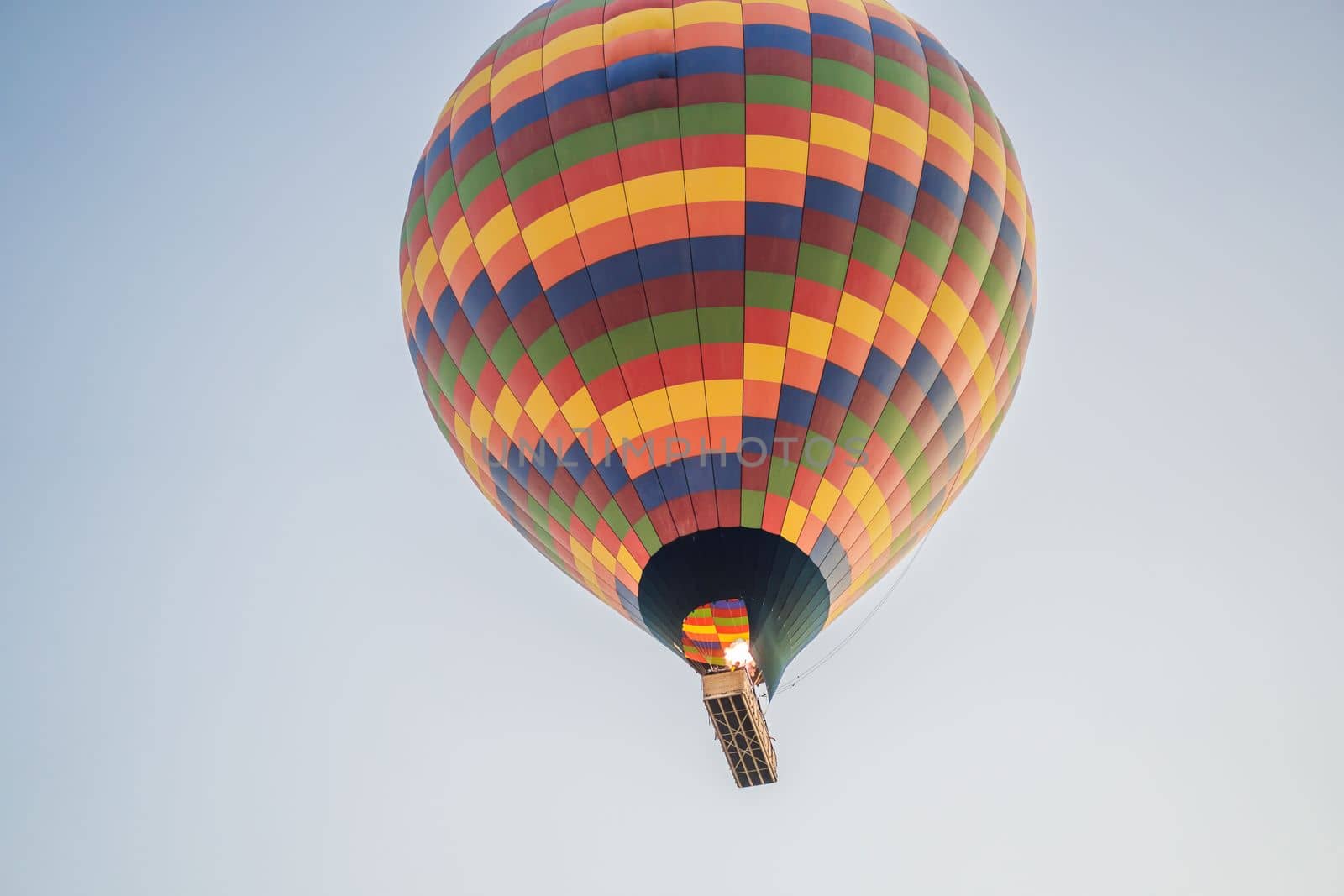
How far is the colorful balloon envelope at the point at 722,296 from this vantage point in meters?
6.68

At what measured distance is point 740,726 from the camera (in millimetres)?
7172

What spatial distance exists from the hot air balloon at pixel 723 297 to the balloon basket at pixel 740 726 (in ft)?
0.14

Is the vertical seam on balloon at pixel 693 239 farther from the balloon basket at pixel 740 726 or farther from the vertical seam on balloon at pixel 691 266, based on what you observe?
the balloon basket at pixel 740 726

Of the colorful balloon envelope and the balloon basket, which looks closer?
the colorful balloon envelope

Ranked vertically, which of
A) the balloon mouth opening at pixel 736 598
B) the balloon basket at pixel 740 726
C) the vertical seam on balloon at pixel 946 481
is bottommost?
the balloon basket at pixel 740 726

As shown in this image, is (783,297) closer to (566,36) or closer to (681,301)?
(681,301)

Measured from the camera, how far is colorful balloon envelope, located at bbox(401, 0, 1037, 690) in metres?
6.68

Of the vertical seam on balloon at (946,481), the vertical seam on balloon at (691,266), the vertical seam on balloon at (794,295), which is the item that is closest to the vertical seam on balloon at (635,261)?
the vertical seam on balloon at (691,266)

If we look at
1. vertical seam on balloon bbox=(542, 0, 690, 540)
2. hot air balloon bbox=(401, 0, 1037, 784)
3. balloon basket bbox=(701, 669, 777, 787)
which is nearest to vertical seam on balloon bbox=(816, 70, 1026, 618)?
hot air balloon bbox=(401, 0, 1037, 784)

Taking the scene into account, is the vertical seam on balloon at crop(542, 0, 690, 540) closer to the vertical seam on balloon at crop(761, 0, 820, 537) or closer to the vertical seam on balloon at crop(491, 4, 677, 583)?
the vertical seam on balloon at crop(491, 4, 677, 583)

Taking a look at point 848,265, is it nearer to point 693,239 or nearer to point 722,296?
point 722,296

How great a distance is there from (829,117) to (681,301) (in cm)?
182

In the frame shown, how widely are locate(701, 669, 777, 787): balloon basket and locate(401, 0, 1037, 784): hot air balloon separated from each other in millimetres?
42

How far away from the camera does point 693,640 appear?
24.5ft
